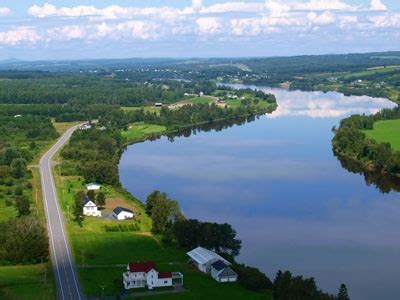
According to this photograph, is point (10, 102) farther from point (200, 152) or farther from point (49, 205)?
point (49, 205)

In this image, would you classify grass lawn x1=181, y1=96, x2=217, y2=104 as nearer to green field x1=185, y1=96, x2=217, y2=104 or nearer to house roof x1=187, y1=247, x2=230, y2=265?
green field x1=185, y1=96, x2=217, y2=104

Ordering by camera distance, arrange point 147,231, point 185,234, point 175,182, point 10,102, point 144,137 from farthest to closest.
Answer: point 10,102, point 144,137, point 175,182, point 147,231, point 185,234

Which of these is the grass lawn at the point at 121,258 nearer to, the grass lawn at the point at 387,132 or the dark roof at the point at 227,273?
the dark roof at the point at 227,273

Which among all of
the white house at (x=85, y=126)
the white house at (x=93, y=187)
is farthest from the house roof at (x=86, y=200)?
the white house at (x=85, y=126)

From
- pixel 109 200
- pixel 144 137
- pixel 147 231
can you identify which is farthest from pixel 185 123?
pixel 147 231

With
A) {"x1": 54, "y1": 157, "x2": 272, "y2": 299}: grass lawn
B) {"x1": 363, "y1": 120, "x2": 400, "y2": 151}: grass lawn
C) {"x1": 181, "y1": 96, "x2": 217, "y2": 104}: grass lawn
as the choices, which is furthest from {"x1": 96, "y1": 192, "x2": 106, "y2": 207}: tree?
{"x1": 181, "y1": 96, "x2": 217, "y2": 104}: grass lawn

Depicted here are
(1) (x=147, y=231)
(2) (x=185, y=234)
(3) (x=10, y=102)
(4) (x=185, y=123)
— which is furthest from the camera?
(3) (x=10, y=102)
